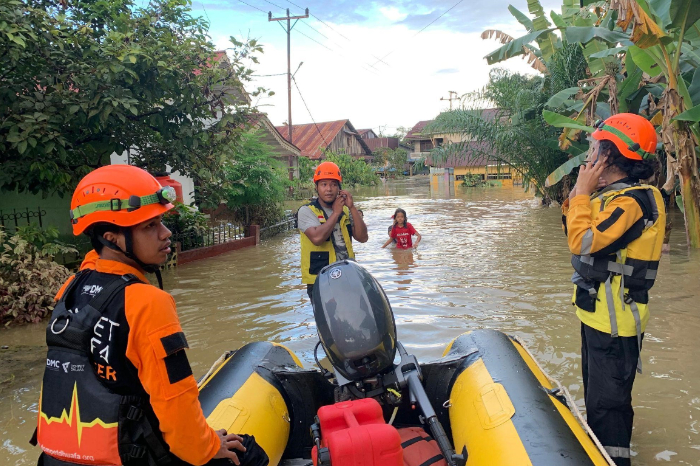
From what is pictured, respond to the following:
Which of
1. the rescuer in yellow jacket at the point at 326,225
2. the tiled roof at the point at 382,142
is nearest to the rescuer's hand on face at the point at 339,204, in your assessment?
the rescuer in yellow jacket at the point at 326,225

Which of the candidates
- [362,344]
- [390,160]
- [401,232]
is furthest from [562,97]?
[390,160]

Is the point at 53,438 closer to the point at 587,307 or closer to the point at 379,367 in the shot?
the point at 379,367

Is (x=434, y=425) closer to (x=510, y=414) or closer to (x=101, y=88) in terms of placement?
(x=510, y=414)

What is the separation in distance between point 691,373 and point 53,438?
503 centimetres

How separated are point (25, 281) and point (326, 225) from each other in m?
4.63

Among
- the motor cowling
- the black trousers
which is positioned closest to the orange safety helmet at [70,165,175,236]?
the motor cowling

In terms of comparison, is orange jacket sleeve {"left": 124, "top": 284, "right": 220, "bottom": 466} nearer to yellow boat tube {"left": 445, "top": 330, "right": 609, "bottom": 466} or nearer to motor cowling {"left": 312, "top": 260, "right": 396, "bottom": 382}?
motor cowling {"left": 312, "top": 260, "right": 396, "bottom": 382}

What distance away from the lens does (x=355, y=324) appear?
9.00ft

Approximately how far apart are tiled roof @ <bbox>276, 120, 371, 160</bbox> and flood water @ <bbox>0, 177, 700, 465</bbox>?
1170 inches

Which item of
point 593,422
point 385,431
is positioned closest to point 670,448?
point 593,422

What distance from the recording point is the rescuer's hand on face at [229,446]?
203 cm

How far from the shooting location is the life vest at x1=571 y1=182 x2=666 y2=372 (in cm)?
286

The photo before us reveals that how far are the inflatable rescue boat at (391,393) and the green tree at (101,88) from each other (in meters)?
5.04

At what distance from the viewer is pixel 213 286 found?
9.02m
